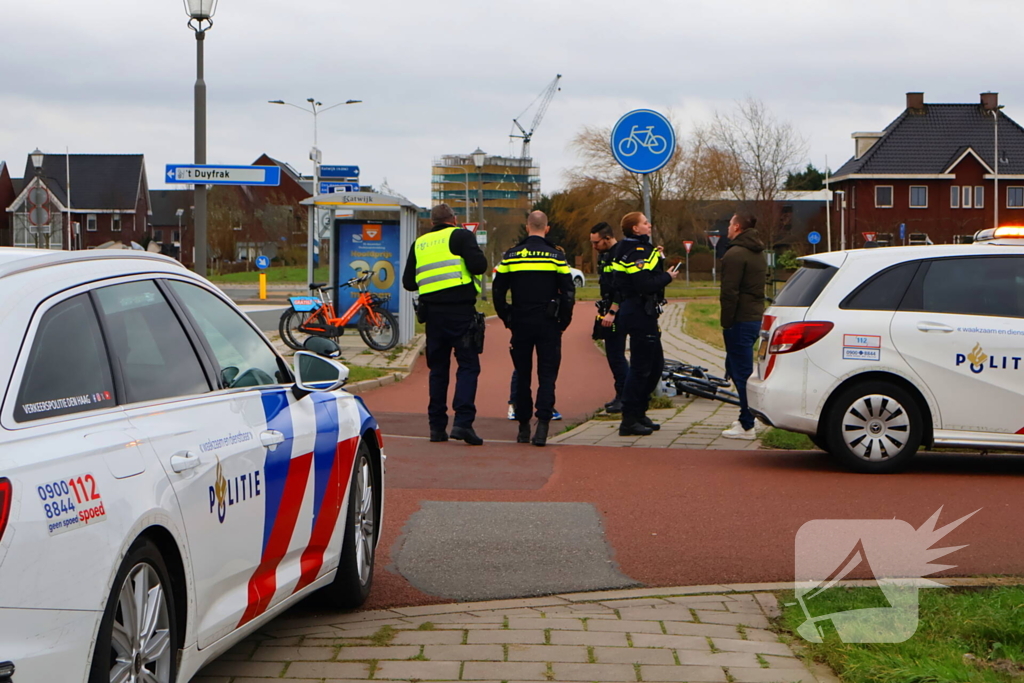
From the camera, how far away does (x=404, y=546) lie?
6703 mm

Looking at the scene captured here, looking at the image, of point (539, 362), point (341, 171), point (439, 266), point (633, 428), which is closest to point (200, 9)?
point (439, 266)

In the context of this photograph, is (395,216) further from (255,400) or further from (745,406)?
(255,400)

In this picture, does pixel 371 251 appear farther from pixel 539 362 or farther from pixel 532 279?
pixel 532 279

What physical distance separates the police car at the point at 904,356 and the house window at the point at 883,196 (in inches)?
2884

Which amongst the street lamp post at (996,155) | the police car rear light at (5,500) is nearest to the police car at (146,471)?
the police car rear light at (5,500)

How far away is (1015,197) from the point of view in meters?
79.3

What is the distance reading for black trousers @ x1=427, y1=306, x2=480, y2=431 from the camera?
35.0 feet

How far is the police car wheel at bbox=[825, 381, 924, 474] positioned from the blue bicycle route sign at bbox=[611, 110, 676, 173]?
13.6 ft

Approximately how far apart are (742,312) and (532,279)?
199 cm

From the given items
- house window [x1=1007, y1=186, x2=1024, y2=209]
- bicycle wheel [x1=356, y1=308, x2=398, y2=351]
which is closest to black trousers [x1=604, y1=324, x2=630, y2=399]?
bicycle wheel [x1=356, y1=308, x2=398, y2=351]

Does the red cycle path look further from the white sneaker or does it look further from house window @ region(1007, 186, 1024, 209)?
house window @ region(1007, 186, 1024, 209)

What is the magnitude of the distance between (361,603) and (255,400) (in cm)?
139

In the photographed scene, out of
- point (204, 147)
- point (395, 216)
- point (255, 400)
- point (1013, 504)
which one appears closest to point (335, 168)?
point (395, 216)

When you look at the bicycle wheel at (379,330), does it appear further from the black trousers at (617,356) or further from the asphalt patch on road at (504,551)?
the asphalt patch on road at (504,551)
